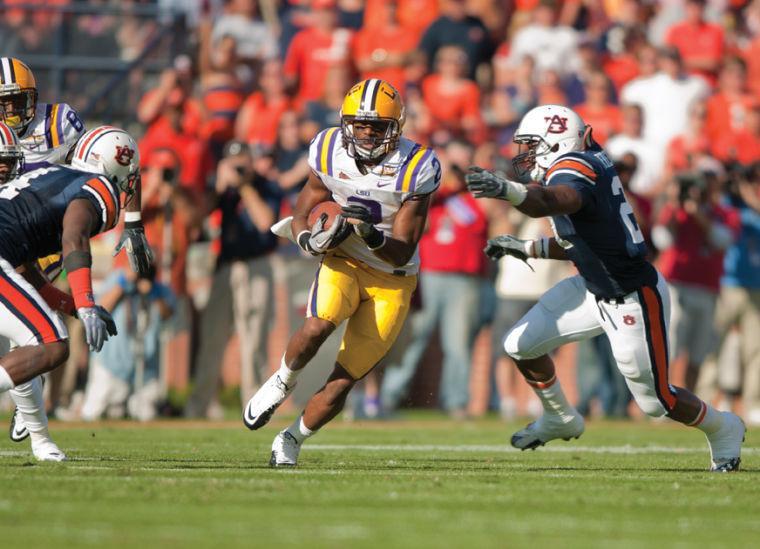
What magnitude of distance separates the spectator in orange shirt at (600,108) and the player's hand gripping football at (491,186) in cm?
772

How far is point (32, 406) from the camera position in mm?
7238

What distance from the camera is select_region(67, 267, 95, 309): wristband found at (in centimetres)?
680

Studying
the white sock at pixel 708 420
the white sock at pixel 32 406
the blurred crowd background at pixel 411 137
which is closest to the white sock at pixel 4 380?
the white sock at pixel 32 406

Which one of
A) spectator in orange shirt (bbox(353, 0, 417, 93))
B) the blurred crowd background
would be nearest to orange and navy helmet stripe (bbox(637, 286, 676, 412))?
the blurred crowd background

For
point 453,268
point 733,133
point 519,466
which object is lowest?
point 519,466

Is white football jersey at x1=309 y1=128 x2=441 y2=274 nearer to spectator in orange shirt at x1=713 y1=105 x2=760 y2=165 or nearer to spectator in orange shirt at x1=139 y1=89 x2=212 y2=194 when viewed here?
spectator in orange shirt at x1=139 y1=89 x2=212 y2=194

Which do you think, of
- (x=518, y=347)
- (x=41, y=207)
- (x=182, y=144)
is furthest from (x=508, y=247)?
(x=182, y=144)

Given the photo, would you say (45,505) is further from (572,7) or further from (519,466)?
(572,7)

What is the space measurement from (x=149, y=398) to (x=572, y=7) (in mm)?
6986

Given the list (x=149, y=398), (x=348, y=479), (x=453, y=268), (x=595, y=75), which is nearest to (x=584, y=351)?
(x=453, y=268)

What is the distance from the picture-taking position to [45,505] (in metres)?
5.50

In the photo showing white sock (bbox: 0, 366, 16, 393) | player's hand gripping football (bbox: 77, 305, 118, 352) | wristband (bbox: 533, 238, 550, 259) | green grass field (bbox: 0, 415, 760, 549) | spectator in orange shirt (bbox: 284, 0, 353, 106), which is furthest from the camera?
spectator in orange shirt (bbox: 284, 0, 353, 106)

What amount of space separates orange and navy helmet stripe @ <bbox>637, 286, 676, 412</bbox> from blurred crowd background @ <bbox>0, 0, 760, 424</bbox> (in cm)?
428

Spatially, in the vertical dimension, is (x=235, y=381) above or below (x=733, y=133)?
below
